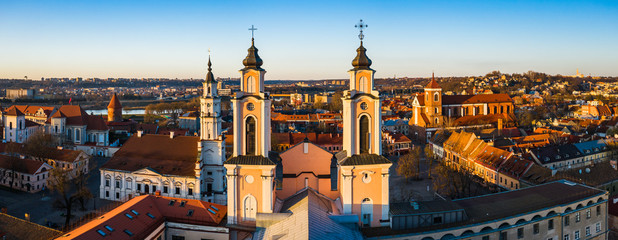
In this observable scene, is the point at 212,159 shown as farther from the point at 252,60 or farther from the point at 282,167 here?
the point at 252,60

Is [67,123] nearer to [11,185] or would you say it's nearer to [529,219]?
[11,185]

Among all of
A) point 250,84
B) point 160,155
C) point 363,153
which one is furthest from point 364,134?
point 160,155

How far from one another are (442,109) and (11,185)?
2522 inches

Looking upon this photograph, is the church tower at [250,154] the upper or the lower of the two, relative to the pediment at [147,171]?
upper

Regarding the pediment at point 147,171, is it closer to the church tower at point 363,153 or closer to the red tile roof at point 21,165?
the red tile roof at point 21,165

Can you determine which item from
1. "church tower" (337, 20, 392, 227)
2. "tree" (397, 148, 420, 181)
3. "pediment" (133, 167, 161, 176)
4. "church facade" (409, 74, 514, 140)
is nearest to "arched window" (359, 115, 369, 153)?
"church tower" (337, 20, 392, 227)

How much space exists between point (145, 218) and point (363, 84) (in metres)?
10.9

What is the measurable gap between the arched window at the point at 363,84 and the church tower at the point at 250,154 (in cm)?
367

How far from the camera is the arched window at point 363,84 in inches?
685

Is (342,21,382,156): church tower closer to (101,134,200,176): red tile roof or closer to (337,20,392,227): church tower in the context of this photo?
(337,20,392,227): church tower

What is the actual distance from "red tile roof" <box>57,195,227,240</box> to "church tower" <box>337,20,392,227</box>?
260 inches

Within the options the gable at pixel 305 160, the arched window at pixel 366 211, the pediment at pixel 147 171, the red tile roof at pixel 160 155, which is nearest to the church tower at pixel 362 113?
the arched window at pixel 366 211

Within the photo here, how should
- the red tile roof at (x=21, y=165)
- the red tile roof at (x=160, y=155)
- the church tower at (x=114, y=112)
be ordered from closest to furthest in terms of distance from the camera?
the red tile roof at (x=160, y=155), the red tile roof at (x=21, y=165), the church tower at (x=114, y=112)

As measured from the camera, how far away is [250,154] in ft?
57.3
